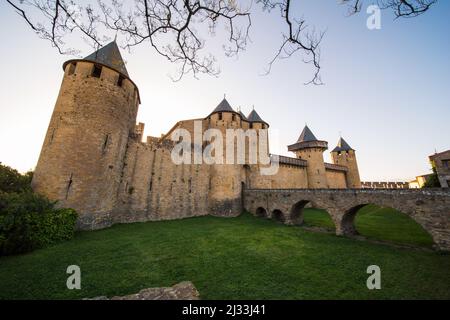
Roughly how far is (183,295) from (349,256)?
23.2ft

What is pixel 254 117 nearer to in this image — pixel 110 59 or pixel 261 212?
pixel 261 212

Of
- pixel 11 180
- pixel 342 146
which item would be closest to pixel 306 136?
pixel 342 146

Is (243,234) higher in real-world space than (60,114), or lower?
lower

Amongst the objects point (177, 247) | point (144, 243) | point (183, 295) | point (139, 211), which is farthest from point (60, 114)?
point (183, 295)

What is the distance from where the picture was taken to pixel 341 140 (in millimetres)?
35188

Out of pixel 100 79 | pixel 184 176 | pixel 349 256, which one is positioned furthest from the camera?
pixel 184 176

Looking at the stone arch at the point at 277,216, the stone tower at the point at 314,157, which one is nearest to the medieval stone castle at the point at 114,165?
the stone arch at the point at 277,216

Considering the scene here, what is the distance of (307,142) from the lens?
→ 28.2 metres

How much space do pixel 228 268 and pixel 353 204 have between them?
Result: 9.02m

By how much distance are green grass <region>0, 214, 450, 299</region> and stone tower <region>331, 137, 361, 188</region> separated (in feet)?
90.7

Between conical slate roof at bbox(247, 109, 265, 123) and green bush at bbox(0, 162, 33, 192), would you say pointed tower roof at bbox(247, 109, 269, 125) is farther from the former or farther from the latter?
green bush at bbox(0, 162, 33, 192)

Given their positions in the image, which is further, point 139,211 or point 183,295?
point 139,211

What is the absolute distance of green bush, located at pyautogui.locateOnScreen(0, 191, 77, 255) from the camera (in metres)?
6.54
